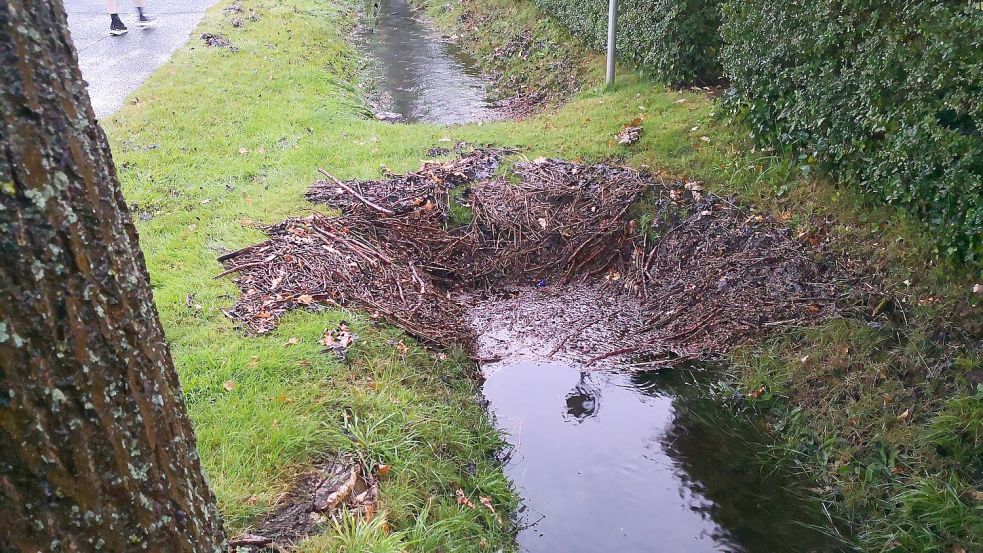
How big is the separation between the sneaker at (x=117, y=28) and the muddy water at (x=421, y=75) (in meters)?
4.73

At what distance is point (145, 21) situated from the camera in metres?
13.6

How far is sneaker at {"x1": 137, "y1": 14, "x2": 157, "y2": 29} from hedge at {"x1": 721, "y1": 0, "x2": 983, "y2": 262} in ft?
39.7

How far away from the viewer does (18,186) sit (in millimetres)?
1297

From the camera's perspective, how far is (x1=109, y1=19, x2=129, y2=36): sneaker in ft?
40.8

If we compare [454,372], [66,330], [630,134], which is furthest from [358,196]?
[66,330]

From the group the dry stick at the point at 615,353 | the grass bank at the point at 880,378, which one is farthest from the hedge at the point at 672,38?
the dry stick at the point at 615,353

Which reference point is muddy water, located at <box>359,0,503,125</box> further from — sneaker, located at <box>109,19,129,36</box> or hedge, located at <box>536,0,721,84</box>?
sneaker, located at <box>109,19,129,36</box>

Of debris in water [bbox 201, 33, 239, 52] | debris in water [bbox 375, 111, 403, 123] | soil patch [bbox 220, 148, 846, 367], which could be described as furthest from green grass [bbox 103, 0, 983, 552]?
debris in water [bbox 201, 33, 239, 52]

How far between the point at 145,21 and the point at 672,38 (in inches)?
442

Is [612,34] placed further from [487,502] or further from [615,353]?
[487,502]

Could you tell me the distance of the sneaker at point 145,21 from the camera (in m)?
13.3

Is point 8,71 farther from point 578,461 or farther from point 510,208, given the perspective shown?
point 510,208

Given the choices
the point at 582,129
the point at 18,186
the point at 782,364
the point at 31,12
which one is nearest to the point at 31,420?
the point at 18,186

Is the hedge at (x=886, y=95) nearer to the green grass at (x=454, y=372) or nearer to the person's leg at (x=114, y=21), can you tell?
the green grass at (x=454, y=372)
